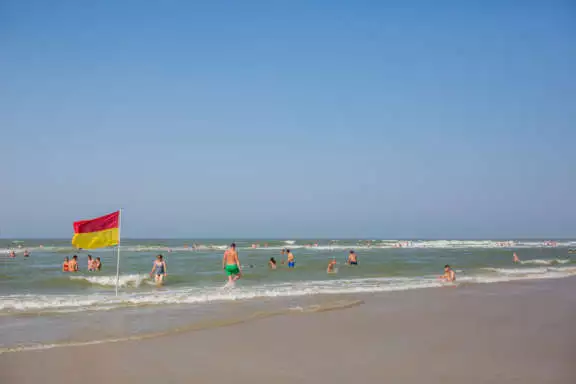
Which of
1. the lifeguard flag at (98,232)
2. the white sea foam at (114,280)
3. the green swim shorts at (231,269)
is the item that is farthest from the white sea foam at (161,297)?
the white sea foam at (114,280)

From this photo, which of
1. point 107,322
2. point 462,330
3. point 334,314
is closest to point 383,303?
point 334,314

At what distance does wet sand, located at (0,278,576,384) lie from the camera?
20.0ft

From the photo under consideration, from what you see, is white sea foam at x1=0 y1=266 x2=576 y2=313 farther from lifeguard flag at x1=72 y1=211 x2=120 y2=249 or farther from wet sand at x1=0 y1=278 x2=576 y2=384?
wet sand at x1=0 y1=278 x2=576 y2=384

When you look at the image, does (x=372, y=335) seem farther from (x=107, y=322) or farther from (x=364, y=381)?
(x=107, y=322)

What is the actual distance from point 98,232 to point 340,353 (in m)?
9.41

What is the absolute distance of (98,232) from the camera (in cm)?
1408

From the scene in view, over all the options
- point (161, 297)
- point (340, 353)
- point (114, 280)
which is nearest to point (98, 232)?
point (161, 297)

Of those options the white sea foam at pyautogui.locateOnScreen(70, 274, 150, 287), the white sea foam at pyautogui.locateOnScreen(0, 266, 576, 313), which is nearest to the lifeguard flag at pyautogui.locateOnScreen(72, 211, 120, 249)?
the white sea foam at pyautogui.locateOnScreen(0, 266, 576, 313)

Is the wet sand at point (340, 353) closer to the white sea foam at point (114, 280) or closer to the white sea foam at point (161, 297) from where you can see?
the white sea foam at point (161, 297)

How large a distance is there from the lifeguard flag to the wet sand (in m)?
6.26

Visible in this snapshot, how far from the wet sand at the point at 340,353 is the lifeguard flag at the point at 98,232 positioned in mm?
6259

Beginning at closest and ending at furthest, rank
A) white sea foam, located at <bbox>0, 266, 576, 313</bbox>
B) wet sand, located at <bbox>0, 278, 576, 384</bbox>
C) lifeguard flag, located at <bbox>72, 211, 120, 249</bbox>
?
wet sand, located at <bbox>0, 278, 576, 384</bbox> < white sea foam, located at <bbox>0, 266, 576, 313</bbox> < lifeguard flag, located at <bbox>72, 211, 120, 249</bbox>

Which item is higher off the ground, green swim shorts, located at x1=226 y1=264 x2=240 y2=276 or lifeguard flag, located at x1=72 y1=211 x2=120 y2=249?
lifeguard flag, located at x1=72 y1=211 x2=120 y2=249

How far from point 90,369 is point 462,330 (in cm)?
650
